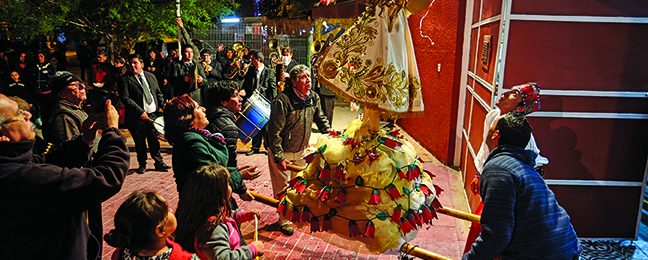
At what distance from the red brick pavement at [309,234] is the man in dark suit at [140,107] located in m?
0.41

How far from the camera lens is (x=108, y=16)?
12.9m

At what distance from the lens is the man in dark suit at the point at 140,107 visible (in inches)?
276

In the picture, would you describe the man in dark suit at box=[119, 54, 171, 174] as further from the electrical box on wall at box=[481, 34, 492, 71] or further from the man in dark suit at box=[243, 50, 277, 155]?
the electrical box on wall at box=[481, 34, 492, 71]

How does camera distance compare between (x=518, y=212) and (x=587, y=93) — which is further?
(x=587, y=93)

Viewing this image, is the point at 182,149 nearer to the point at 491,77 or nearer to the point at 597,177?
the point at 491,77

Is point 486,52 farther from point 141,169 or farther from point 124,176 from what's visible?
point 141,169

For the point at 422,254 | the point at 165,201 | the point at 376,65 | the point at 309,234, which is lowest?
the point at 309,234

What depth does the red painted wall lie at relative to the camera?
7521 millimetres

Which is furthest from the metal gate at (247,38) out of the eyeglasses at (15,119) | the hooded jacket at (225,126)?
the eyeglasses at (15,119)

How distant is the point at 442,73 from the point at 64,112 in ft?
20.2

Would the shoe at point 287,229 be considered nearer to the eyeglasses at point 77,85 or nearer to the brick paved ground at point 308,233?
the brick paved ground at point 308,233

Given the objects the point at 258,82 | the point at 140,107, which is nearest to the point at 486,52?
the point at 258,82

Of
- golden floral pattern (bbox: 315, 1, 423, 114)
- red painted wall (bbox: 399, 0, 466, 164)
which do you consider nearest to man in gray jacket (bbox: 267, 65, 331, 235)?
golden floral pattern (bbox: 315, 1, 423, 114)

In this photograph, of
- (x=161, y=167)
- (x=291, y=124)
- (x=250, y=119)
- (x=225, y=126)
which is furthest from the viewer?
(x=161, y=167)
